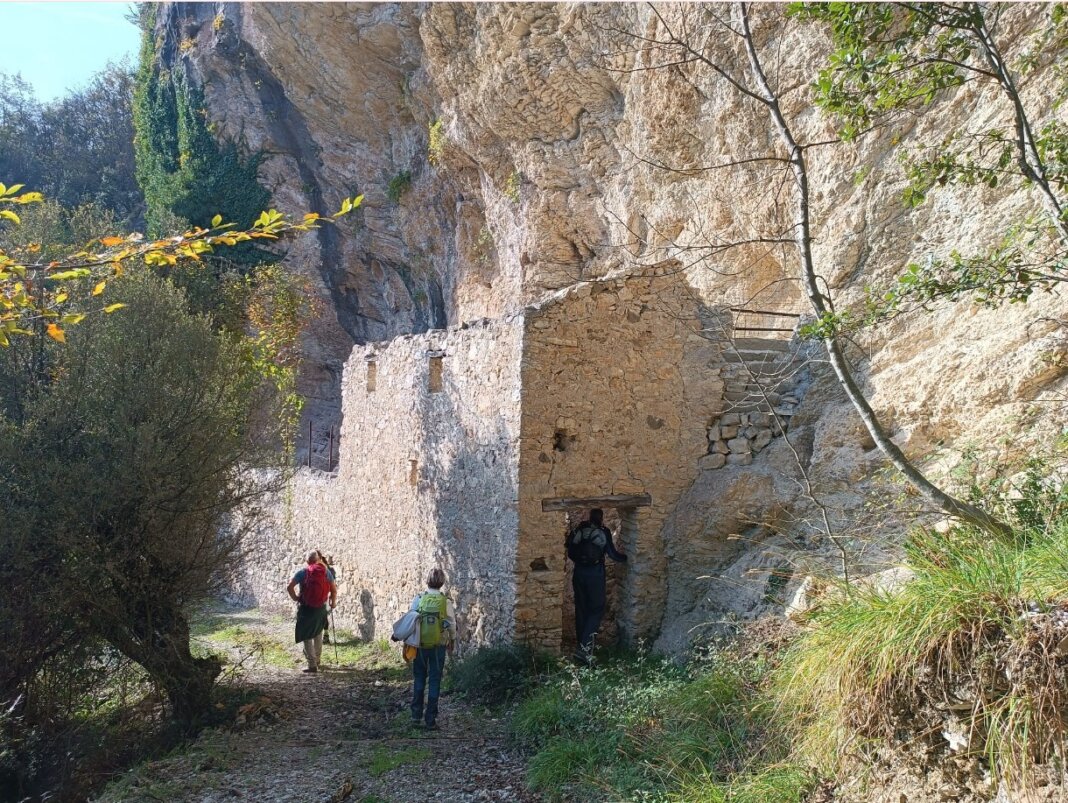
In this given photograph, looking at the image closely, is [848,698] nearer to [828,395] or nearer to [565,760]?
[565,760]

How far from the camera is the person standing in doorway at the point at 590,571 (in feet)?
27.4

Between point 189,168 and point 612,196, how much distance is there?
1447 cm

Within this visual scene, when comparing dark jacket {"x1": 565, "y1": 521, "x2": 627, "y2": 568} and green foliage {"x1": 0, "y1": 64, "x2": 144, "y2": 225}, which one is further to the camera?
green foliage {"x1": 0, "y1": 64, "x2": 144, "y2": 225}

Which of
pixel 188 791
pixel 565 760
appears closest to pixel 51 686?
pixel 188 791

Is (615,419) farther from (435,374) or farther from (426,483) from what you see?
(426,483)

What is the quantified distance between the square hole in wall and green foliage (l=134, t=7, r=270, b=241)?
46.6ft

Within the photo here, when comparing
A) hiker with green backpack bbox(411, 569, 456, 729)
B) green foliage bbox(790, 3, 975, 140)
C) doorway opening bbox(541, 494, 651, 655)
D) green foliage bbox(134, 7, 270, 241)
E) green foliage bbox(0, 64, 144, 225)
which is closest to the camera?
green foliage bbox(790, 3, 975, 140)

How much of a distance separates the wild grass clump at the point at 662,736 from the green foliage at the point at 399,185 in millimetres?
15145

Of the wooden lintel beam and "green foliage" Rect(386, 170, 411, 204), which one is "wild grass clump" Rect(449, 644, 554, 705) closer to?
the wooden lintel beam

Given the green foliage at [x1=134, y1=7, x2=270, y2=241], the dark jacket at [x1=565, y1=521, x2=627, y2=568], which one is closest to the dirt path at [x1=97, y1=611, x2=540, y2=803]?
the dark jacket at [x1=565, y1=521, x2=627, y2=568]

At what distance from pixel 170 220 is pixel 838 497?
66.6 ft

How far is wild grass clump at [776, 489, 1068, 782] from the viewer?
11.0 ft

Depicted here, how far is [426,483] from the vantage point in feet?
32.2

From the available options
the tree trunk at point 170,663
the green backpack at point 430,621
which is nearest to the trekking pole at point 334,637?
the tree trunk at point 170,663
